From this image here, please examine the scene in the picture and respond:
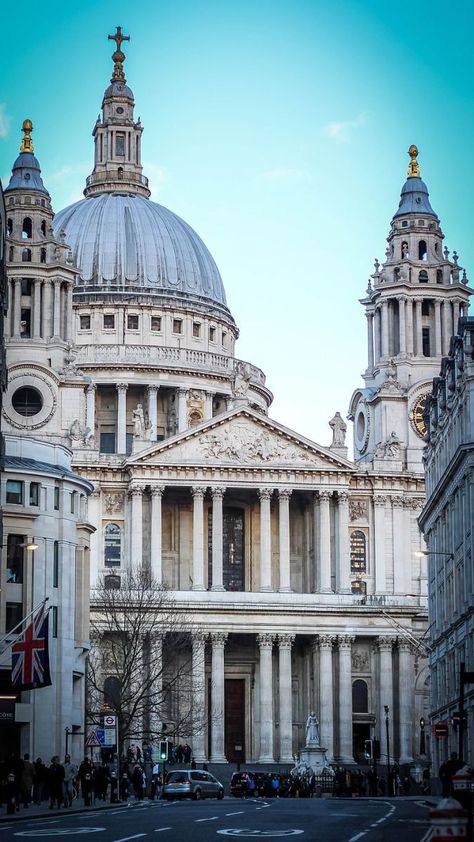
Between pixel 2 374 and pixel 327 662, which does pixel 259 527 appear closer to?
pixel 327 662

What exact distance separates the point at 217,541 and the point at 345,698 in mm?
13568

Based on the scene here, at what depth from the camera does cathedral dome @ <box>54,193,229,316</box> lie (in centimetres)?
15162

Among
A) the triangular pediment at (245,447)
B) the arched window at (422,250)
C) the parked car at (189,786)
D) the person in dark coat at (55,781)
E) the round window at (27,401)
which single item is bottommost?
the parked car at (189,786)

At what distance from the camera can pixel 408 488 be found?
128750 millimetres

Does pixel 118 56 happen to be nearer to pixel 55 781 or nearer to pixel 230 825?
pixel 55 781

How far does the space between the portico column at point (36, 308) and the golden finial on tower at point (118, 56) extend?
40.6 m

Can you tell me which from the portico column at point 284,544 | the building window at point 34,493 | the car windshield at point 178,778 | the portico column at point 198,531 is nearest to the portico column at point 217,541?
the portico column at point 198,531

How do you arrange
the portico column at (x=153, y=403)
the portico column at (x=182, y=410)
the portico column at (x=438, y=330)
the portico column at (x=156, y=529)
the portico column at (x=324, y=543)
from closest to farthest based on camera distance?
the portico column at (x=156, y=529), the portico column at (x=324, y=543), the portico column at (x=438, y=330), the portico column at (x=182, y=410), the portico column at (x=153, y=403)

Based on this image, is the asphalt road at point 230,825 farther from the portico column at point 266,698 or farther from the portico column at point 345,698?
the portico column at point 345,698

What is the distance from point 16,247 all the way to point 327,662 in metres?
36.6

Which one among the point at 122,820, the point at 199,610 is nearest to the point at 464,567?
the point at 122,820

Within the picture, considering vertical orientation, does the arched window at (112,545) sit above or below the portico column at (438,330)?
below

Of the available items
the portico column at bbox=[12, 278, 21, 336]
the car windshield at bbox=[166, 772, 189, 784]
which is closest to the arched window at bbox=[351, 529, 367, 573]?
the portico column at bbox=[12, 278, 21, 336]

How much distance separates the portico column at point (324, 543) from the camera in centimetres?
12412
